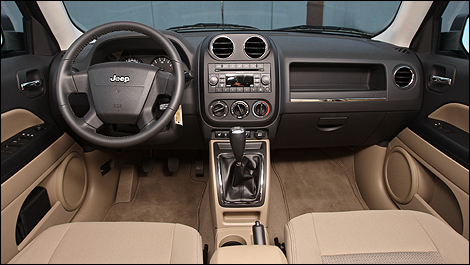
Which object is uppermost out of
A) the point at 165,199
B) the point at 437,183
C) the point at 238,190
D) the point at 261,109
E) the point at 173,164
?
the point at 261,109

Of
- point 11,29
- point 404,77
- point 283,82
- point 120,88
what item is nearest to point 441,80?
point 404,77

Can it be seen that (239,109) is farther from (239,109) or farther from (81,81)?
(81,81)

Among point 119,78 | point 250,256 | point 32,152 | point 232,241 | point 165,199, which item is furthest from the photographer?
point 165,199

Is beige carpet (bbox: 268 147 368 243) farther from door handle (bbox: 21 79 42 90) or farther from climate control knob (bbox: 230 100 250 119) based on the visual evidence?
door handle (bbox: 21 79 42 90)

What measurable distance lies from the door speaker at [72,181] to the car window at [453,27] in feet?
6.95

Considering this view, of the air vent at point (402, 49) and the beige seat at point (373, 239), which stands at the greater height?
the air vent at point (402, 49)

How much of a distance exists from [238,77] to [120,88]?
0.59 metres

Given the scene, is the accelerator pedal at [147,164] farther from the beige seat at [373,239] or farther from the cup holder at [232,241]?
the beige seat at [373,239]

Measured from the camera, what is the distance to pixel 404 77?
159 cm

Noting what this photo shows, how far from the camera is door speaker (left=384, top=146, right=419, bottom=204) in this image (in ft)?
4.99

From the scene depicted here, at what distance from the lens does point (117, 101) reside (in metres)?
1.16

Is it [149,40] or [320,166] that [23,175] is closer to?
[149,40]

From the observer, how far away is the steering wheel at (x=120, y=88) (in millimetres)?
1133

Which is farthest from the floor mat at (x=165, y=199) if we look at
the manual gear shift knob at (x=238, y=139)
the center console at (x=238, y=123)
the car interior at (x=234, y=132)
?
the manual gear shift knob at (x=238, y=139)
